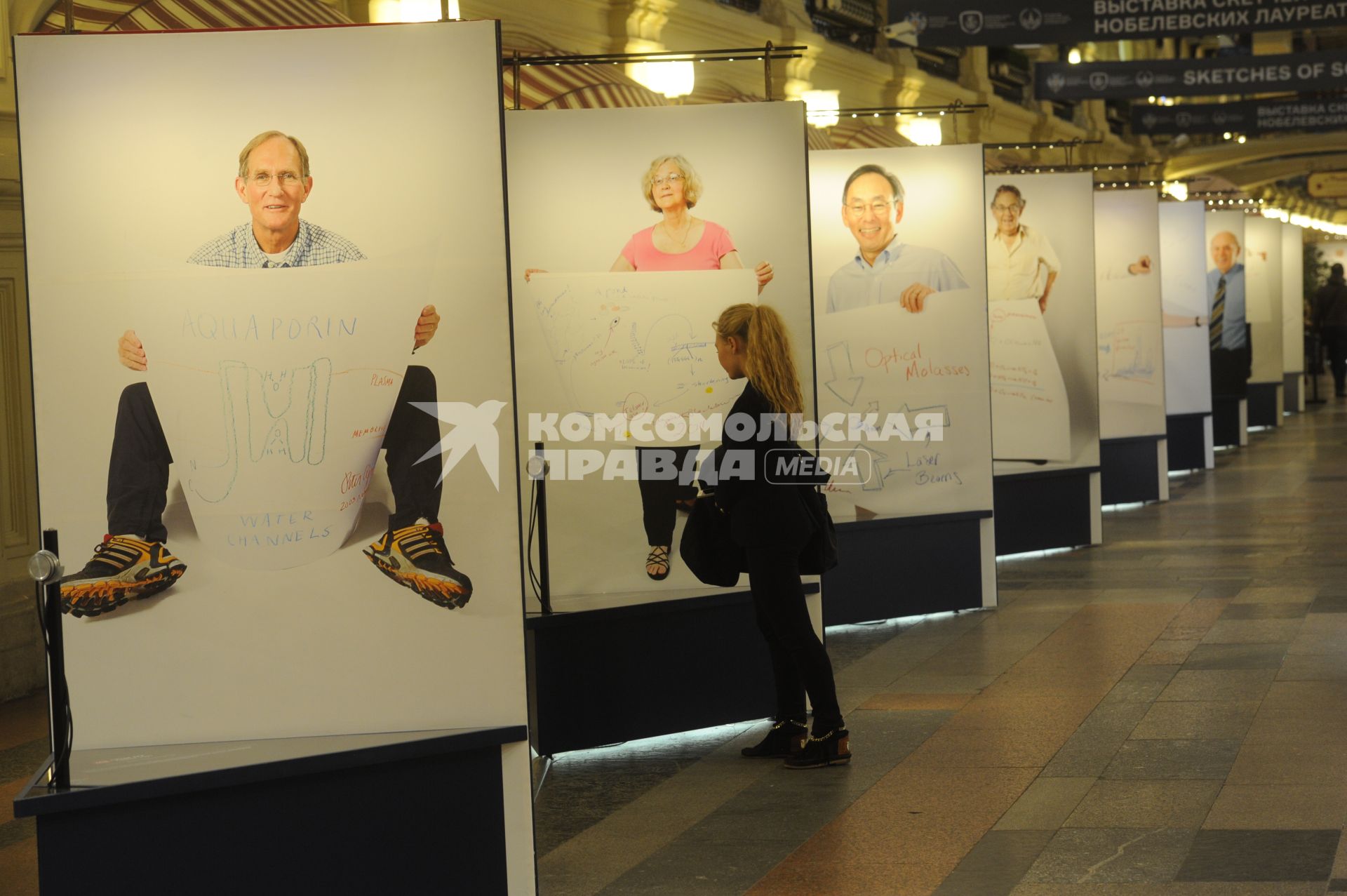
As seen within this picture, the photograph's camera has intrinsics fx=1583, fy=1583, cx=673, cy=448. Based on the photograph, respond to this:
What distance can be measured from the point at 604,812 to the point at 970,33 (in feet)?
20.0

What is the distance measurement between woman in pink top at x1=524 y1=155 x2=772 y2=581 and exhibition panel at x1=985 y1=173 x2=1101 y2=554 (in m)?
4.56

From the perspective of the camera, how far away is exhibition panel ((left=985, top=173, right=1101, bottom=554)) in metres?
10.4

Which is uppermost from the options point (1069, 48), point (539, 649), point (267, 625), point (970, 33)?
point (1069, 48)

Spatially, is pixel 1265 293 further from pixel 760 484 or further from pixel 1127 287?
pixel 760 484

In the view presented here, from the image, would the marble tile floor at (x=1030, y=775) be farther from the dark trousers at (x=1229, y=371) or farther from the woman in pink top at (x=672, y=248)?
the dark trousers at (x=1229, y=371)

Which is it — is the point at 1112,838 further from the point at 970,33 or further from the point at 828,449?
the point at 970,33

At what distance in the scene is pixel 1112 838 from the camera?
4.51 metres

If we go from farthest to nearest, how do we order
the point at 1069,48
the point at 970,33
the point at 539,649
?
the point at 1069,48 → the point at 970,33 → the point at 539,649

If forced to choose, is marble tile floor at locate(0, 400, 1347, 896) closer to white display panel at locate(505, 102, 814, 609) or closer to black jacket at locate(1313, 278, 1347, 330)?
white display panel at locate(505, 102, 814, 609)

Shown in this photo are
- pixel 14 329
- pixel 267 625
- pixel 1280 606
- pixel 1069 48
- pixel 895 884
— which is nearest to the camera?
pixel 267 625

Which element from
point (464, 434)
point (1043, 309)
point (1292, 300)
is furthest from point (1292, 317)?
point (464, 434)

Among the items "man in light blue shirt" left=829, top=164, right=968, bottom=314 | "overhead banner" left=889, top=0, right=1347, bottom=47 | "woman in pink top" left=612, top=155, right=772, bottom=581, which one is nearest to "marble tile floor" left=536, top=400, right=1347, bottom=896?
"woman in pink top" left=612, top=155, right=772, bottom=581

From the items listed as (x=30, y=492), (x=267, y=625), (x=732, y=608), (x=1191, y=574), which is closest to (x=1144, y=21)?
(x=1191, y=574)

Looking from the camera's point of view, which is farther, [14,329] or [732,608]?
[14,329]
